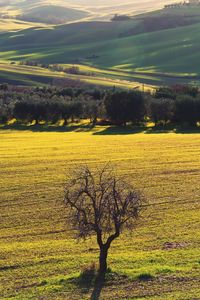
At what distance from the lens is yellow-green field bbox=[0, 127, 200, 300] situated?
28234 mm

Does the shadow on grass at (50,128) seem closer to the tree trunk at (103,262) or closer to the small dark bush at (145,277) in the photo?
the tree trunk at (103,262)

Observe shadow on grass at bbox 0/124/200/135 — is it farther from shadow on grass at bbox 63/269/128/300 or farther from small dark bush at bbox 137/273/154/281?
small dark bush at bbox 137/273/154/281

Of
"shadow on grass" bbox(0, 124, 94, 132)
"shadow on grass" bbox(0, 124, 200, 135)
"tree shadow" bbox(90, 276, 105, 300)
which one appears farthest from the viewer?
"shadow on grass" bbox(0, 124, 94, 132)

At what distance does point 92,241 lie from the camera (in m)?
36.4

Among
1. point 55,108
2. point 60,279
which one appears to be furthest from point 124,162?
point 55,108

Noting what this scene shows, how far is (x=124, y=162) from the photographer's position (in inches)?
2461

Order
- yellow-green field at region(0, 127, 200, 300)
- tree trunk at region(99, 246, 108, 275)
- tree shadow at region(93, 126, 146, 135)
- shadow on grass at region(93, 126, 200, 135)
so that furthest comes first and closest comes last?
shadow on grass at region(93, 126, 200, 135), tree shadow at region(93, 126, 146, 135), tree trunk at region(99, 246, 108, 275), yellow-green field at region(0, 127, 200, 300)

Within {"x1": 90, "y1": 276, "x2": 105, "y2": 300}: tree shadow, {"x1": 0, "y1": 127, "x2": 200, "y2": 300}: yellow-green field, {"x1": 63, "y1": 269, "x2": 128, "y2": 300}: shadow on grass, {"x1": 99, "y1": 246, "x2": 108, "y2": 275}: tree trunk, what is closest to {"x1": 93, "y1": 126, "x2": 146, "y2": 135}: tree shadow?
{"x1": 0, "y1": 127, "x2": 200, "y2": 300}: yellow-green field

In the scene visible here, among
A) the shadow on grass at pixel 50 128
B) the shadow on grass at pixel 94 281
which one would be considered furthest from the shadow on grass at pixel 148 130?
the shadow on grass at pixel 94 281

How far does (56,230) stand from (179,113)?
71701mm

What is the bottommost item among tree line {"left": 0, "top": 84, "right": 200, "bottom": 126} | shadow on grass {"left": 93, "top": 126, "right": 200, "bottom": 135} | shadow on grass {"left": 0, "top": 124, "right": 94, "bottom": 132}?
shadow on grass {"left": 93, "top": 126, "right": 200, "bottom": 135}

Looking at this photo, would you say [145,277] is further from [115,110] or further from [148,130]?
[115,110]

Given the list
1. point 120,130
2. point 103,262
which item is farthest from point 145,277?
point 120,130

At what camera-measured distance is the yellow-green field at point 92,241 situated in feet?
92.6
